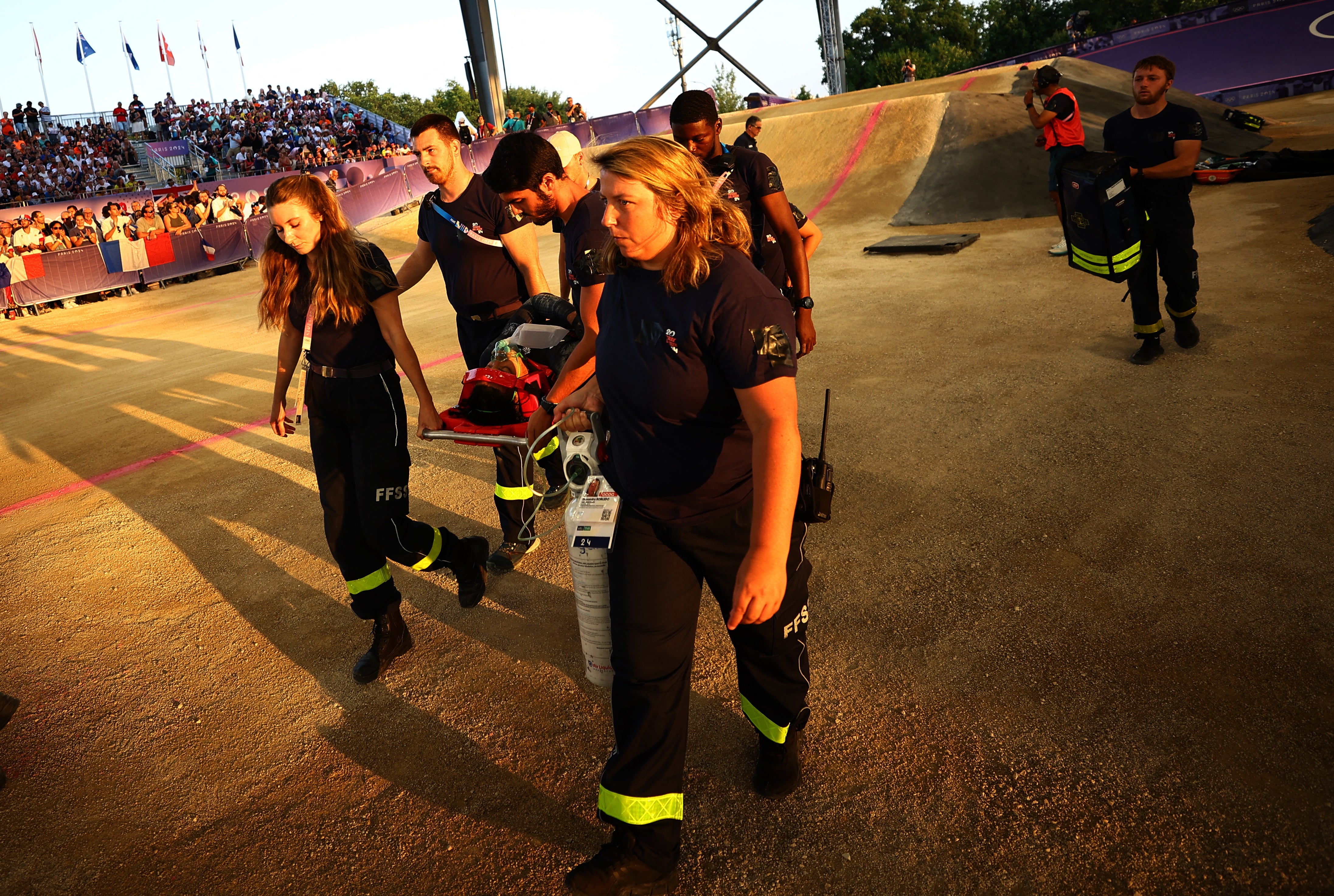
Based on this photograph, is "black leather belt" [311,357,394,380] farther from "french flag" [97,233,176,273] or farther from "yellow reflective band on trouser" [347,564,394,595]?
"french flag" [97,233,176,273]

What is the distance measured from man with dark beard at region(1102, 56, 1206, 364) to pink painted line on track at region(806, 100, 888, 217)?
10645mm

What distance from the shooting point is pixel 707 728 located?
317 cm

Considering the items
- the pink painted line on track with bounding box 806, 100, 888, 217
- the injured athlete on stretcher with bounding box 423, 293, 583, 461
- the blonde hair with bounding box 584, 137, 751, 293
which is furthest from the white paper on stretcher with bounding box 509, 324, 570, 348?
the pink painted line on track with bounding box 806, 100, 888, 217

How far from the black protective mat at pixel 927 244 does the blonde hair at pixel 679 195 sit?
32.8ft

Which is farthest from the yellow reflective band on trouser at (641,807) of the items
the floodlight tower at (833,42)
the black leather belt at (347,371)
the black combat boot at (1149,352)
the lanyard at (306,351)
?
the floodlight tower at (833,42)

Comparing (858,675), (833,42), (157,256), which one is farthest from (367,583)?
(833,42)

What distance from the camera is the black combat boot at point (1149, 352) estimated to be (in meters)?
6.12

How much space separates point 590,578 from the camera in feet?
8.49

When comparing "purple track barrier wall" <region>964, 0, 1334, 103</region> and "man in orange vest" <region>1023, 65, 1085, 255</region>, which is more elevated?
"purple track barrier wall" <region>964, 0, 1334, 103</region>

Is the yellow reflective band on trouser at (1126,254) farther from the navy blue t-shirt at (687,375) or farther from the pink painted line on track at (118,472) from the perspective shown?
the pink painted line on track at (118,472)

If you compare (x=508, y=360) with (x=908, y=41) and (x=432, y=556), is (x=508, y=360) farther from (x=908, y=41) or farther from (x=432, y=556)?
(x=908, y=41)

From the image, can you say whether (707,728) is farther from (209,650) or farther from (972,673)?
(209,650)

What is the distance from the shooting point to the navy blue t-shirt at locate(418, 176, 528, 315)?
14.3ft

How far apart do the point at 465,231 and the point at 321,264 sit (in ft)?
3.26
